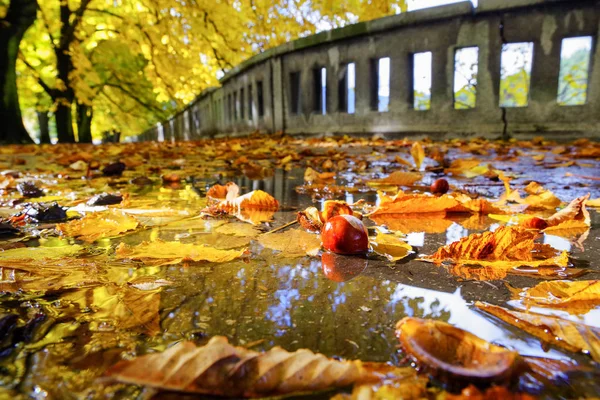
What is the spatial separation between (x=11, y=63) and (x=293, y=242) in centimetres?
1194

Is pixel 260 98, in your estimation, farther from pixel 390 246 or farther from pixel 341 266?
pixel 341 266

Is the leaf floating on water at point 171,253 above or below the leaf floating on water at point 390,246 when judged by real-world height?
above

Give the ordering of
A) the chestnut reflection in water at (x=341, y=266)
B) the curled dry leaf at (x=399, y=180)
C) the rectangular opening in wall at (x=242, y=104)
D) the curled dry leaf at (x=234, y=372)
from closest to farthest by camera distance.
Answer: the curled dry leaf at (x=234, y=372) → the chestnut reflection in water at (x=341, y=266) → the curled dry leaf at (x=399, y=180) → the rectangular opening in wall at (x=242, y=104)

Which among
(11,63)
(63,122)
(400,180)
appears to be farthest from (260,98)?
(63,122)

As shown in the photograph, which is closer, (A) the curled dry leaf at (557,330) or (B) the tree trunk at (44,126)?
(A) the curled dry leaf at (557,330)

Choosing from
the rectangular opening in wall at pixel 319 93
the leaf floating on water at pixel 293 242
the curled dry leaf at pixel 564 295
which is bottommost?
the curled dry leaf at pixel 564 295

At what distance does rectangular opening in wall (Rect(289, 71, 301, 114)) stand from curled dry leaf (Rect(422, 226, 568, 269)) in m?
6.33

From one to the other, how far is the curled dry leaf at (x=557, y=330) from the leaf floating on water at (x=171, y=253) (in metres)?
0.65

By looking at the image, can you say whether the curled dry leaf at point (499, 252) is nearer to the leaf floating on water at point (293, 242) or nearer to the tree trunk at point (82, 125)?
the leaf floating on water at point (293, 242)

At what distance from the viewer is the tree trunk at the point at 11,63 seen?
948cm

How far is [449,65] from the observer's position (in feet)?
17.2

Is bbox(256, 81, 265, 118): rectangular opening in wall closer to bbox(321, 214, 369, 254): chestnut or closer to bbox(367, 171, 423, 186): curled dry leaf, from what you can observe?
bbox(367, 171, 423, 186): curled dry leaf

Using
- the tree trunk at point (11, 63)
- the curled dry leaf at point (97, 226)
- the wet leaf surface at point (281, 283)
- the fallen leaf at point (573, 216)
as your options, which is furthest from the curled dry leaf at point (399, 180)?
the tree trunk at point (11, 63)

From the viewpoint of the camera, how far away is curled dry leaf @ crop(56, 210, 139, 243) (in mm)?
1322
